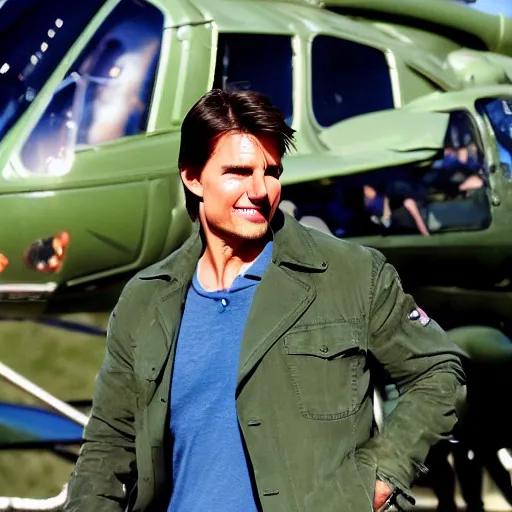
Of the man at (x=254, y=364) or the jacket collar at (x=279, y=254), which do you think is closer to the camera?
the man at (x=254, y=364)

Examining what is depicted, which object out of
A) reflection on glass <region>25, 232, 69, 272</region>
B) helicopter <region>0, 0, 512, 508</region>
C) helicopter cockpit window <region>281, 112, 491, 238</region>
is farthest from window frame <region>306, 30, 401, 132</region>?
reflection on glass <region>25, 232, 69, 272</region>

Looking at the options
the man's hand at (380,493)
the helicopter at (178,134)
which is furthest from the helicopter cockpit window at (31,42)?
the man's hand at (380,493)

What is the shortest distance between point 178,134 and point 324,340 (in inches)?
58.5

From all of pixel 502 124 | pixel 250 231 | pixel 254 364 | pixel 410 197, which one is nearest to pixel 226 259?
pixel 250 231

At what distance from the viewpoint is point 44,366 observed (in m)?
3.11

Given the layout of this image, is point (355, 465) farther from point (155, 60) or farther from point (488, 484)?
point (488, 484)

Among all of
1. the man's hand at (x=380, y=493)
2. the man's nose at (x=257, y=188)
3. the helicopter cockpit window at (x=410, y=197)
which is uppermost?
A: the man's nose at (x=257, y=188)

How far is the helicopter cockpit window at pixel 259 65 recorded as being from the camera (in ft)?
10.5

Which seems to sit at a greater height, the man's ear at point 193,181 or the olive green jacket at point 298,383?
the man's ear at point 193,181

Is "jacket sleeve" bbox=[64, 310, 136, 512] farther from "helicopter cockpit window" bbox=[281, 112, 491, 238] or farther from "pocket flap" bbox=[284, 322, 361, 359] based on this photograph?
"helicopter cockpit window" bbox=[281, 112, 491, 238]

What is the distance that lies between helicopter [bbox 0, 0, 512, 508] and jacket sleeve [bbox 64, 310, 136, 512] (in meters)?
1.09

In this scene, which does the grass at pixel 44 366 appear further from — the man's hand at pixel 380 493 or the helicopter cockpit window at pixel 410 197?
the man's hand at pixel 380 493

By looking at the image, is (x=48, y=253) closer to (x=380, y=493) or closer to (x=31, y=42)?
(x=31, y=42)

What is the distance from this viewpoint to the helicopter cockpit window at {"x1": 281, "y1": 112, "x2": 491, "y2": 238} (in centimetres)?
317
